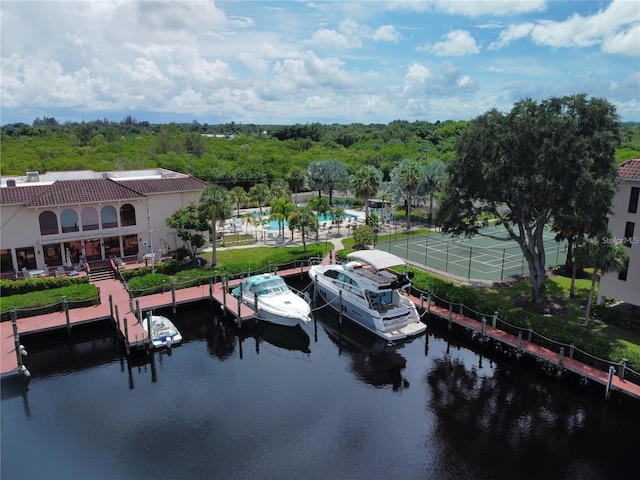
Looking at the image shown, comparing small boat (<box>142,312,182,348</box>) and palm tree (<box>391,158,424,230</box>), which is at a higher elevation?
palm tree (<box>391,158,424,230</box>)

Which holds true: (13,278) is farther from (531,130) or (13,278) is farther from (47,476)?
(531,130)

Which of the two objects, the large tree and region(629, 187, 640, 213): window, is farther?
region(629, 187, 640, 213): window

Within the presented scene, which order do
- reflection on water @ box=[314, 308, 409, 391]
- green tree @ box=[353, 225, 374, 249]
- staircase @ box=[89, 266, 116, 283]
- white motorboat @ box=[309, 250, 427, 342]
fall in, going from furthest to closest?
green tree @ box=[353, 225, 374, 249] < staircase @ box=[89, 266, 116, 283] < white motorboat @ box=[309, 250, 427, 342] < reflection on water @ box=[314, 308, 409, 391]

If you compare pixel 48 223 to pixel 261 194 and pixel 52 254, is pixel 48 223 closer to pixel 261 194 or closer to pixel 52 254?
pixel 52 254

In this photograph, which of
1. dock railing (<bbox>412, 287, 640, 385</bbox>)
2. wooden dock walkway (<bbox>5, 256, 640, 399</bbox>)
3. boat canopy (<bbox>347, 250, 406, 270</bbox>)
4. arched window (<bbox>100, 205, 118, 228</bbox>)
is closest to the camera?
dock railing (<bbox>412, 287, 640, 385</bbox>)

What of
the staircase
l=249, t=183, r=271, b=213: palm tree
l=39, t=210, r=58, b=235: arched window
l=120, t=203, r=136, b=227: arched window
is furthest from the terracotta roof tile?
l=249, t=183, r=271, b=213: palm tree

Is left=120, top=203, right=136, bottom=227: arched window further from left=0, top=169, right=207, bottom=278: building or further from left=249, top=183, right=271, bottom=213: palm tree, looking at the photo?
left=249, top=183, right=271, bottom=213: palm tree

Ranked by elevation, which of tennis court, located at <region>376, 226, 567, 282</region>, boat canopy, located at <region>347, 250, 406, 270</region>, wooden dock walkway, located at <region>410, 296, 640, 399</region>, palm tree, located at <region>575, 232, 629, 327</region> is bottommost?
wooden dock walkway, located at <region>410, 296, 640, 399</region>
